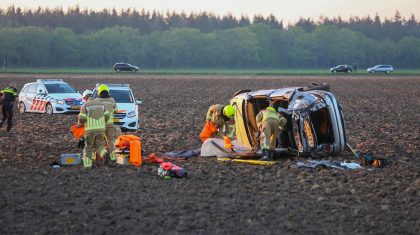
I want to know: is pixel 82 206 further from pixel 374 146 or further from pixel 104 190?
pixel 374 146

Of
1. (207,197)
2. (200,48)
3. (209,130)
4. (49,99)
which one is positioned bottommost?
(200,48)

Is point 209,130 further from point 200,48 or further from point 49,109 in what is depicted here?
point 200,48

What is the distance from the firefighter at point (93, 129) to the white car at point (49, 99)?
13.8m

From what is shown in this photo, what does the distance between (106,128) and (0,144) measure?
506 cm

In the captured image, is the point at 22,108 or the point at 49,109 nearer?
the point at 49,109

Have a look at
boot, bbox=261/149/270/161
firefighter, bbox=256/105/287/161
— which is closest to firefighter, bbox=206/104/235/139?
firefighter, bbox=256/105/287/161

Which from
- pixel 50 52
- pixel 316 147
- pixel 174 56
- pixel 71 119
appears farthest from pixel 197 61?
pixel 316 147

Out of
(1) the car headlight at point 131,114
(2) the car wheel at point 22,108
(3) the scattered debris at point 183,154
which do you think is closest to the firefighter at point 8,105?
(1) the car headlight at point 131,114

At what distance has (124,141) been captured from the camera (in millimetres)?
17078

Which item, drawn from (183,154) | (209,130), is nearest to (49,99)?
(209,130)

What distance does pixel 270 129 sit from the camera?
17.2 metres

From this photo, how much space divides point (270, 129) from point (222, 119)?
1755 mm

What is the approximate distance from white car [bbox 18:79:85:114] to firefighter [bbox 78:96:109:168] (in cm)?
1383

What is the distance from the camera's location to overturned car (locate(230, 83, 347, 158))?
17.1 metres
